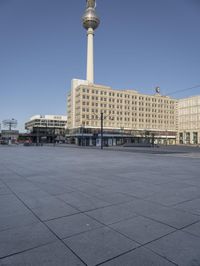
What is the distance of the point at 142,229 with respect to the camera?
377 centimetres

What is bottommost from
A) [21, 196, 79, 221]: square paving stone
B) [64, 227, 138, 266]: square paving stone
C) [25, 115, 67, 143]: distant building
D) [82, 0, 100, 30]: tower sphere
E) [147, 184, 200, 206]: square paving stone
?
[147, 184, 200, 206]: square paving stone

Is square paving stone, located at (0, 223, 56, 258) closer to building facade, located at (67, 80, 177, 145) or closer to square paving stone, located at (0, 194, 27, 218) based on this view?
square paving stone, located at (0, 194, 27, 218)

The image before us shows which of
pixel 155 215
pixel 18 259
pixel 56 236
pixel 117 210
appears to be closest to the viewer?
pixel 18 259

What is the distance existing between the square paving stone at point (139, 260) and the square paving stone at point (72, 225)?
1.03 metres

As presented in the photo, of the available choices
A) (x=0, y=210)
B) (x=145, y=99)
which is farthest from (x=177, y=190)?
(x=145, y=99)

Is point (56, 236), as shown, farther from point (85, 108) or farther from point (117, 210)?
point (85, 108)

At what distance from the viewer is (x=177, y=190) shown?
267 inches

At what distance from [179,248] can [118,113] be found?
94512 millimetres

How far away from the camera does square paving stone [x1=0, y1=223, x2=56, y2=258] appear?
10.2ft

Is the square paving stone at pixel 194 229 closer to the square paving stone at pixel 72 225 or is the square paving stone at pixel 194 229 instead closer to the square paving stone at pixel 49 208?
the square paving stone at pixel 72 225

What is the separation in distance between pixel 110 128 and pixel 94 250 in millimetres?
88666

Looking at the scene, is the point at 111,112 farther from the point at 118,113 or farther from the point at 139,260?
the point at 139,260

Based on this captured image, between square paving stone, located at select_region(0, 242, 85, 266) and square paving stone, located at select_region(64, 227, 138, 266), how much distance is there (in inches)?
5.3

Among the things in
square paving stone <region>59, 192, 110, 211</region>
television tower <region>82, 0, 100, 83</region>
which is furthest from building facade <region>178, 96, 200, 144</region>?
square paving stone <region>59, 192, 110, 211</region>
